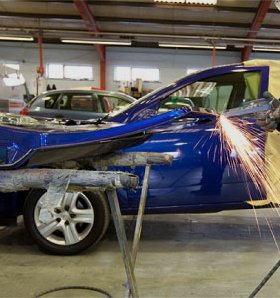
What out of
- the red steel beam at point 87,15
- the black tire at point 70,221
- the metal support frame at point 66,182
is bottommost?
the black tire at point 70,221

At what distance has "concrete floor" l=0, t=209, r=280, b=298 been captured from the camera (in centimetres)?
289

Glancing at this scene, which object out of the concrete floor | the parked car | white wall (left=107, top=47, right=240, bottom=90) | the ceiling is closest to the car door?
the concrete floor

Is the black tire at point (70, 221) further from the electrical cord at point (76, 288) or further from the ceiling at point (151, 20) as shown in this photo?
the ceiling at point (151, 20)

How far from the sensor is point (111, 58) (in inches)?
680

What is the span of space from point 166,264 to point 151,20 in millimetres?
11691

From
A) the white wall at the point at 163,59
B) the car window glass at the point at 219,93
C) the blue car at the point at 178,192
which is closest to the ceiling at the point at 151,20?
the white wall at the point at 163,59

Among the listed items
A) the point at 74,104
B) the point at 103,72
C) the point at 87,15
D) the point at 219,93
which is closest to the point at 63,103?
the point at 74,104

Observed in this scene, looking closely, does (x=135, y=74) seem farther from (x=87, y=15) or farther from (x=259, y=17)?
(x=259, y=17)

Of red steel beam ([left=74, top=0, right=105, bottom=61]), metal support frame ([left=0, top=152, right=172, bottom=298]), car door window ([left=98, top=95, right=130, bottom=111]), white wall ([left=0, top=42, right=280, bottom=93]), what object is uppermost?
red steel beam ([left=74, top=0, right=105, bottom=61])

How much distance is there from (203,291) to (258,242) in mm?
1296

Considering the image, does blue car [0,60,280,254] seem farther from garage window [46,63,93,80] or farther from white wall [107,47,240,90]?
garage window [46,63,93,80]

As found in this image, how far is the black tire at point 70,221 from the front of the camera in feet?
11.1

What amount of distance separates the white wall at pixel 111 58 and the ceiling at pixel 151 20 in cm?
243

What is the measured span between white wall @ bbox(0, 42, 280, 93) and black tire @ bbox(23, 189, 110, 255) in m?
14.1
